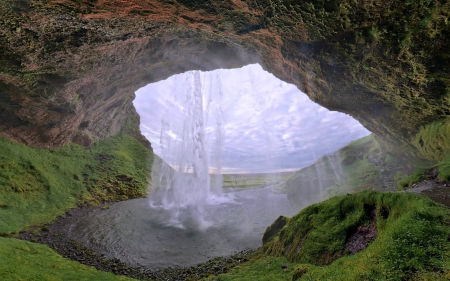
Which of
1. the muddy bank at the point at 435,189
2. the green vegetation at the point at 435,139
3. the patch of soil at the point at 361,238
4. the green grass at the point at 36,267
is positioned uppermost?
the green vegetation at the point at 435,139

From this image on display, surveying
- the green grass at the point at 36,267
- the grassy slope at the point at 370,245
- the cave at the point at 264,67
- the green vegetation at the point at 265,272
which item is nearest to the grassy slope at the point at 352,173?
the cave at the point at 264,67

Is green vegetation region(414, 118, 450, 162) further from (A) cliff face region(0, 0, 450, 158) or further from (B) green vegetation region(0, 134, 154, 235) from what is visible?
(B) green vegetation region(0, 134, 154, 235)

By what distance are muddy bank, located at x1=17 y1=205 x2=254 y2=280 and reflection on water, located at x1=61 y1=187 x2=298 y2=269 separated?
3.12ft

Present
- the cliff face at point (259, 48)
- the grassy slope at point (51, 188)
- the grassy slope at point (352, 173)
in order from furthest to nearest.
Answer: the grassy slope at point (352, 173), the cliff face at point (259, 48), the grassy slope at point (51, 188)

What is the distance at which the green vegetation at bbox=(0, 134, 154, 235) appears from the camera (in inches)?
920

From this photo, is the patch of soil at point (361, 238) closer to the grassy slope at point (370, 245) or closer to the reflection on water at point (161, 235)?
the grassy slope at point (370, 245)

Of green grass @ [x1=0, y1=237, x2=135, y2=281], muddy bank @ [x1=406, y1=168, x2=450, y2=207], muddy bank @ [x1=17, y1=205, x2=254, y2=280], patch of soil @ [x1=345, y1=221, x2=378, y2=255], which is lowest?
muddy bank @ [x1=17, y1=205, x2=254, y2=280]

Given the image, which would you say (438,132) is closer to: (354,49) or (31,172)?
(354,49)

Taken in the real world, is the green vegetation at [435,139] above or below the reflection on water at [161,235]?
above

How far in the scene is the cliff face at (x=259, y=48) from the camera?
13344 millimetres

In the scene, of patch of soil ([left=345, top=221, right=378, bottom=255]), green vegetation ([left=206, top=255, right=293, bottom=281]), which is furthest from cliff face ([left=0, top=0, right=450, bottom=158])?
green vegetation ([left=206, top=255, right=293, bottom=281])

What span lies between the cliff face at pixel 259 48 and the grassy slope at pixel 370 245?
10.5m

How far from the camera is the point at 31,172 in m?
28.5

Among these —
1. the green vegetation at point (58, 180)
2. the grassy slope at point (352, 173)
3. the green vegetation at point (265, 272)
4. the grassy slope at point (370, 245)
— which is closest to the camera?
the grassy slope at point (370, 245)
